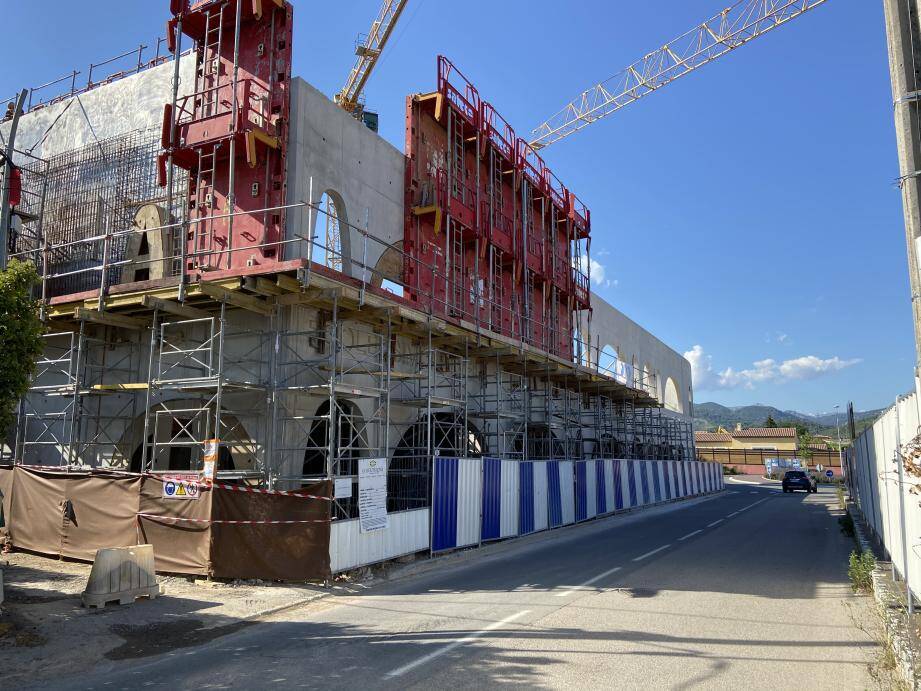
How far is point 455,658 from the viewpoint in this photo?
7410 mm

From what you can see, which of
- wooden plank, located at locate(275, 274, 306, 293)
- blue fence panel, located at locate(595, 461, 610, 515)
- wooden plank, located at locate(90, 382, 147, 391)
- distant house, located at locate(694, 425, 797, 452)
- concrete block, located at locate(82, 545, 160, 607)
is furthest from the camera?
distant house, located at locate(694, 425, 797, 452)

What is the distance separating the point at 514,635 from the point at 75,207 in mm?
19013

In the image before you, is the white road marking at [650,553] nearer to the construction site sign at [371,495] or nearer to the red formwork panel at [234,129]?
the construction site sign at [371,495]

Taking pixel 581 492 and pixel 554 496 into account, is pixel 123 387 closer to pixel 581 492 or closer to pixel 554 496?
pixel 554 496

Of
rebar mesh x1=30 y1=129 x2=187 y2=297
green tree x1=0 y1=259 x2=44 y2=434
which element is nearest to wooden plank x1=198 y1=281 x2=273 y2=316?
green tree x1=0 y1=259 x2=44 y2=434

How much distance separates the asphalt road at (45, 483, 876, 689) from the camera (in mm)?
6852

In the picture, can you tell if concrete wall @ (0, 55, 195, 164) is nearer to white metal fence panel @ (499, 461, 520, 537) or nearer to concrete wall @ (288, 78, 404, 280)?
concrete wall @ (288, 78, 404, 280)

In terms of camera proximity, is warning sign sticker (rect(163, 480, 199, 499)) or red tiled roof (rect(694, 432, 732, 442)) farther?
red tiled roof (rect(694, 432, 732, 442))

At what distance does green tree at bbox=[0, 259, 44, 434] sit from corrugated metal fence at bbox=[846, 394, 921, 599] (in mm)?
12451

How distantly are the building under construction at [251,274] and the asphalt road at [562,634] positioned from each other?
324 cm

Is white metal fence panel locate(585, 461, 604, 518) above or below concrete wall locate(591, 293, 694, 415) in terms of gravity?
below

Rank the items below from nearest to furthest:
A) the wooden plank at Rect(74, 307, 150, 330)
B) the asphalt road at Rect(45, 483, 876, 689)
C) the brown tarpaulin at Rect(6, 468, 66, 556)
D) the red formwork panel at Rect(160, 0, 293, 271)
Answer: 1. the asphalt road at Rect(45, 483, 876, 689)
2. the brown tarpaulin at Rect(6, 468, 66, 556)
3. the wooden plank at Rect(74, 307, 150, 330)
4. the red formwork panel at Rect(160, 0, 293, 271)

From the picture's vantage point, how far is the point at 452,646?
790 centimetres

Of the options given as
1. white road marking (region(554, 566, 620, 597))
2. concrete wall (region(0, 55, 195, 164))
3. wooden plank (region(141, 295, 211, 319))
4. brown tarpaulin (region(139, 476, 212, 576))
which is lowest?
white road marking (region(554, 566, 620, 597))
